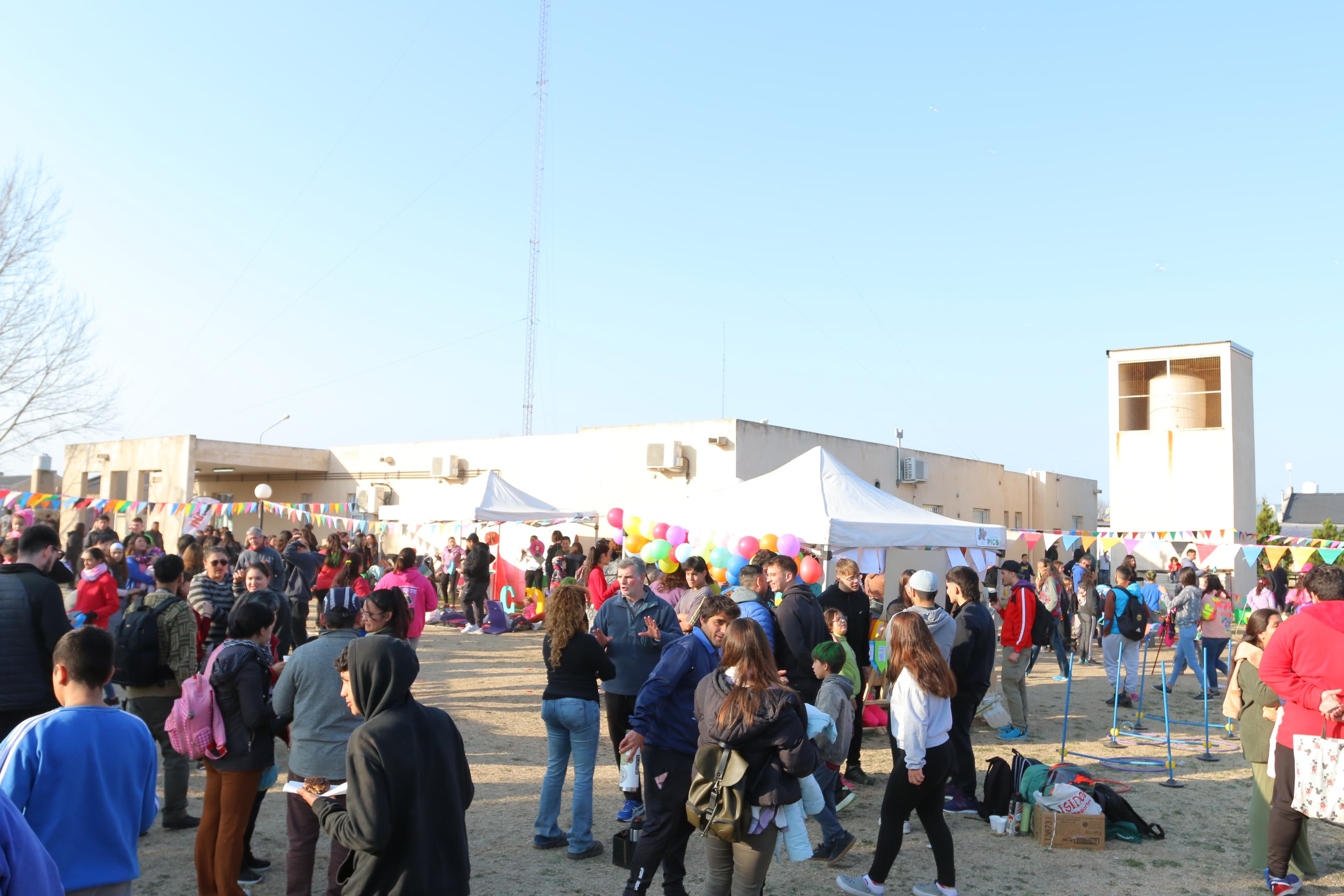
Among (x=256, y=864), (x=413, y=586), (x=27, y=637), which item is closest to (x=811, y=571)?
(x=413, y=586)

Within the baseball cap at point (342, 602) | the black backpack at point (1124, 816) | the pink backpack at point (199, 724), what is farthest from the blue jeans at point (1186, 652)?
the pink backpack at point (199, 724)

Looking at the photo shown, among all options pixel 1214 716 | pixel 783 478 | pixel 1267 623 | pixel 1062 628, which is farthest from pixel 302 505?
pixel 1267 623

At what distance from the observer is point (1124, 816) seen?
5.92m

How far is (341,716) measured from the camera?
4.01 m

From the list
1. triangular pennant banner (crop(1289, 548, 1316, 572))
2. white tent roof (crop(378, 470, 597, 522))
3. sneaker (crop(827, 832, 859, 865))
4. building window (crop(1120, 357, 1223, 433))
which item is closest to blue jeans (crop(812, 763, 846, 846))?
sneaker (crop(827, 832, 859, 865))

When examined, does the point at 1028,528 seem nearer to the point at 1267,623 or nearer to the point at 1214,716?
the point at 1214,716

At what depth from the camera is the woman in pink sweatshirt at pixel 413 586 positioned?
8.12 metres

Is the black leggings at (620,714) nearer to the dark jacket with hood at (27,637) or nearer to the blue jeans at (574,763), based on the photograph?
the blue jeans at (574,763)

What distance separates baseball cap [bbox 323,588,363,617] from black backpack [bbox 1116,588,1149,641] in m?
7.94

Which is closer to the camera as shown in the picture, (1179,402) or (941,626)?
(941,626)

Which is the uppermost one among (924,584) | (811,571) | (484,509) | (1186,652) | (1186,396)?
(1186,396)

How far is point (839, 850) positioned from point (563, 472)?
17771mm

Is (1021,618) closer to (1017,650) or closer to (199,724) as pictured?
(1017,650)

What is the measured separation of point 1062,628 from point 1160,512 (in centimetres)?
1128
